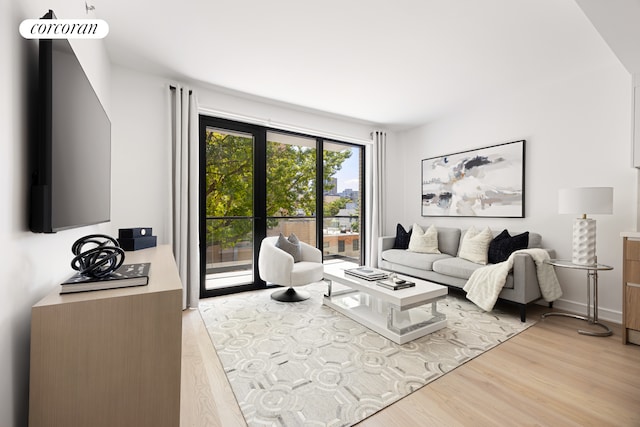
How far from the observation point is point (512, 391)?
1733 mm

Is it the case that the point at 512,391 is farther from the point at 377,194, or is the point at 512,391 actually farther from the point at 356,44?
the point at 377,194

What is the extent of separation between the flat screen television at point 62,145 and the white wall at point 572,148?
4.24 meters

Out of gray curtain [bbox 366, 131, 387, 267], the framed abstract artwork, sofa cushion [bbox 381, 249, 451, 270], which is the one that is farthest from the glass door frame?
the framed abstract artwork

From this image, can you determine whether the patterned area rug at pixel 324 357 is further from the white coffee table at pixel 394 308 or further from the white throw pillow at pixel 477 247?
the white throw pillow at pixel 477 247

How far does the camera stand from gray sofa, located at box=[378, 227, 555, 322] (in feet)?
9.18

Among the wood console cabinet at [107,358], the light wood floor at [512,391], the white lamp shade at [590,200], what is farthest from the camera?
the white lamp shade at [590,200]

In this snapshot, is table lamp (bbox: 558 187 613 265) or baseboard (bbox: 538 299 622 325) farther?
baseboard (bbox: 538 299 622 325)

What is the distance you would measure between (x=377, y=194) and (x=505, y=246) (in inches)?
84.9

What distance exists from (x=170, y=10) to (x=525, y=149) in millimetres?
4056

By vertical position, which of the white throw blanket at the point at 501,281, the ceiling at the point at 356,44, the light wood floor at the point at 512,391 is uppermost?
the ceiling at the point at 356,44

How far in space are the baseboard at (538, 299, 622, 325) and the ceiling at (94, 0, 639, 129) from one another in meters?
2.55

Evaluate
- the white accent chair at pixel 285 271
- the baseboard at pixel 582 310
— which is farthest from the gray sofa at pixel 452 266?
the white accent chair at pixel 285 271

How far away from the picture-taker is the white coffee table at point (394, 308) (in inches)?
92.8

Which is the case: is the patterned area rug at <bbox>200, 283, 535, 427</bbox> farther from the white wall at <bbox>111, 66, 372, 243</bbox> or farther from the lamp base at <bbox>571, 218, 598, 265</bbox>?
the white wall at <bbox>111, 66, 372, 243</bbox>
